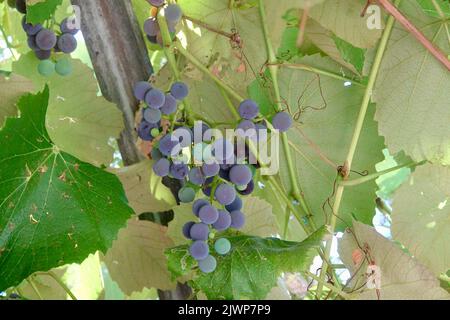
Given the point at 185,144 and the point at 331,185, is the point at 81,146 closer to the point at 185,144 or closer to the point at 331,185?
the point at 185,144

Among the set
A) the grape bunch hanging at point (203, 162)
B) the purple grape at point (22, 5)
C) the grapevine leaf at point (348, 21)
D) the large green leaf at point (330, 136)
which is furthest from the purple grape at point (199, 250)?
the purple grape at point (22, 5)

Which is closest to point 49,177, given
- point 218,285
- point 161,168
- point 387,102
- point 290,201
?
point 161,168

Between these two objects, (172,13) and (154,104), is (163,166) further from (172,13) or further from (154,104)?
(172,13)

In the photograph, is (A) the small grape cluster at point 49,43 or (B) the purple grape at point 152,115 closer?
(B) the purple grape at point 152,115

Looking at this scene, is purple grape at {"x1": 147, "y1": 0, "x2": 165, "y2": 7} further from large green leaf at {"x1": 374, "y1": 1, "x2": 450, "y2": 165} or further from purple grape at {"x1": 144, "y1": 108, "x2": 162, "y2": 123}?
large green leaf at {"x1": 374, "y1": 1, "x2": 450, "y2": 165}

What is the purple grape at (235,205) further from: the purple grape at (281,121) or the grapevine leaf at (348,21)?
the grapevine leaf at (348,21)

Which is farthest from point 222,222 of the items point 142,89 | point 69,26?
point 69,26

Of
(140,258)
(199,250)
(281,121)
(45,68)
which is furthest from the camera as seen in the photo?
(140,258)
